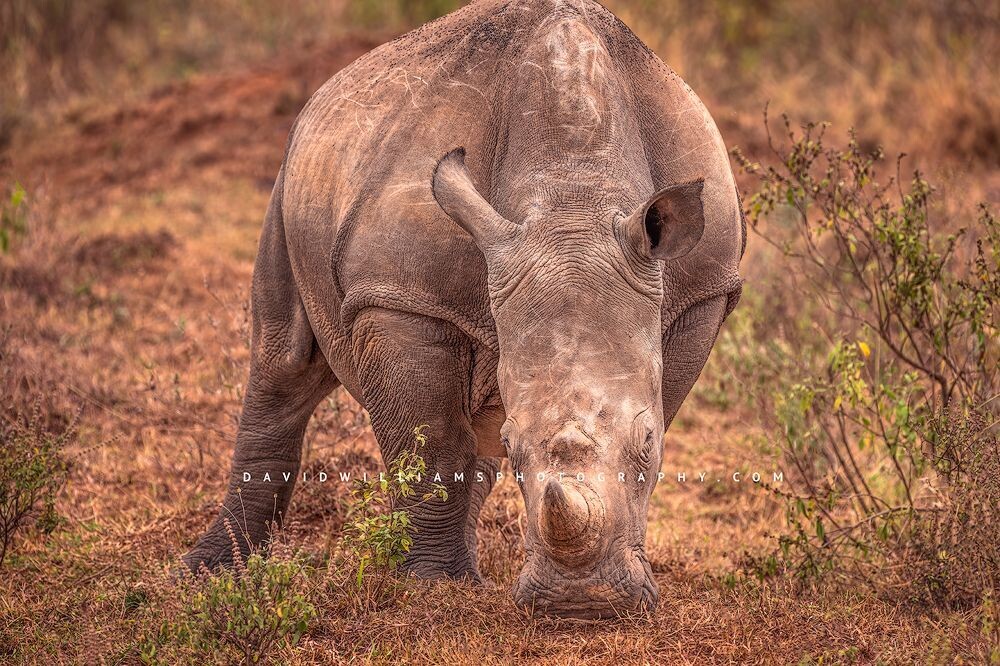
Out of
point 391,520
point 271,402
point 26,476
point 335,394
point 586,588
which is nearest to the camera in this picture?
point 586,588

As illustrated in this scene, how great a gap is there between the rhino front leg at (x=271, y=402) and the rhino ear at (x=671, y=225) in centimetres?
183

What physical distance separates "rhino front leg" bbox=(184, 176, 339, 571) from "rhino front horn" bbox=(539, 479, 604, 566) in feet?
6.47

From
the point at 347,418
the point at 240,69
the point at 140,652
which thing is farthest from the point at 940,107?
the point at 140,652

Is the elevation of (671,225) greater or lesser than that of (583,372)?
greater

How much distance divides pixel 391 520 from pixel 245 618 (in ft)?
2.00

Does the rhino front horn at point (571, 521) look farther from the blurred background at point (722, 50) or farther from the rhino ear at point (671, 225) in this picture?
the blurred background at point (722, 50)

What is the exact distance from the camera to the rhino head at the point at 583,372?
402 cm

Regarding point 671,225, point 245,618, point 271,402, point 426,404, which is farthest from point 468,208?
point 271,402

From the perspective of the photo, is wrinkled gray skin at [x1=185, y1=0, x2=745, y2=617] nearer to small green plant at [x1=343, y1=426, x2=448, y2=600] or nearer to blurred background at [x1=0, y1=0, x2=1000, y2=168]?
small green plant at [x1=343, y1=426, x2=448, y2=600]

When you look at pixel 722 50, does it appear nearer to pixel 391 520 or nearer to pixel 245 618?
pixel 391 520

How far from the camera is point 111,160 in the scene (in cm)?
1387

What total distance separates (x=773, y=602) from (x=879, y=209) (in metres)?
1.89

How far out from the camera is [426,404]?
15.8 ft

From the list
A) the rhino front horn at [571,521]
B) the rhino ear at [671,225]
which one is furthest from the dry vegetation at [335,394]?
the rhino ear at [671,225]
